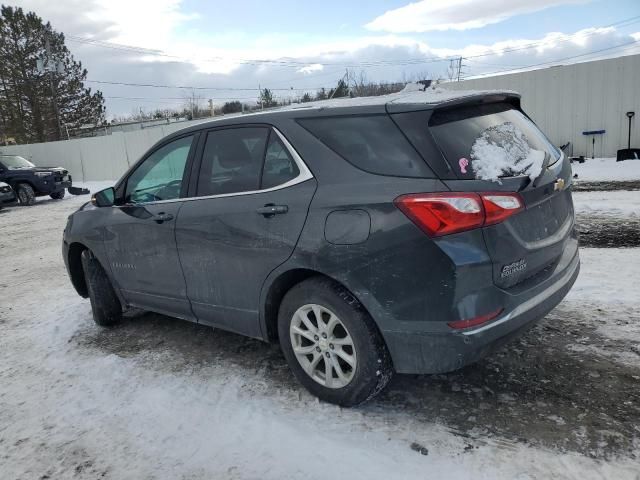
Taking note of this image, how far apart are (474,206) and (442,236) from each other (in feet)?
0.71

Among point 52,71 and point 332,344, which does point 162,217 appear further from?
point 52,71

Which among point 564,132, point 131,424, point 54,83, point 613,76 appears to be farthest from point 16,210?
point 54,83

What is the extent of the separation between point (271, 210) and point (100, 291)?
2423mm

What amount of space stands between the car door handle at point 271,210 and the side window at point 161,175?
97 cm

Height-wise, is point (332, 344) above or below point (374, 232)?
below

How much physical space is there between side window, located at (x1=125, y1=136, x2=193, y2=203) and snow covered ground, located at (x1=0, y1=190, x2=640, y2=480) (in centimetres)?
124

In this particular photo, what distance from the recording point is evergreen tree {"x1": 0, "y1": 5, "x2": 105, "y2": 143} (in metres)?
35.0

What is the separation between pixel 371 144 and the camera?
2.77 m

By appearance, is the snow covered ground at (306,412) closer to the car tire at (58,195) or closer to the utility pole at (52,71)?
the car tire at (58,195)

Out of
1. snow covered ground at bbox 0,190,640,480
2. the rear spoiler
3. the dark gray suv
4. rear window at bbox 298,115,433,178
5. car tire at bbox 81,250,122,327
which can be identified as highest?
the rear spoiler

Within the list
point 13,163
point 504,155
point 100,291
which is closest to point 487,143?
point 504,155

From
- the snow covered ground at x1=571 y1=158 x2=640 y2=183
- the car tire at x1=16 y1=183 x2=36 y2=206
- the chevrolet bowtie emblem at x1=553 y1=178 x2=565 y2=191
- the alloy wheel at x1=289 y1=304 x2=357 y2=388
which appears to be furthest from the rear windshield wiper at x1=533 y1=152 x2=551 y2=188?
the car tire at x1=16 y1=183 x2=36 y2=206

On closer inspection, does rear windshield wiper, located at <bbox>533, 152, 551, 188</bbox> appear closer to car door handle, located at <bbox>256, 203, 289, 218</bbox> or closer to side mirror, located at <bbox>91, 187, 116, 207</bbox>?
car door handle, located at <bbox>256, 203, 289, 218</bbox>

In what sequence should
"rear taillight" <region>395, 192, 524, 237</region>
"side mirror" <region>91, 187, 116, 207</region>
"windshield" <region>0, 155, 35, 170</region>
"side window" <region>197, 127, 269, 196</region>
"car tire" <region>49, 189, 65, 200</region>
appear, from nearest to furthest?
1. "rear taillight" <region>395, 192, 524, 237</region>
2. "side window" <region>197, 127, 269, 196</region>
3. "side mirror" <region>91, 187, 116, 207</region>
4. "windshield" <region>0, 155, 35, 170</region>
5. "car tire" <region>49, 189, 65, 200</region>
